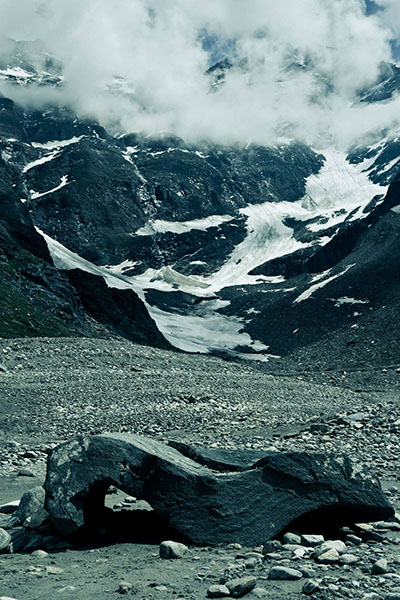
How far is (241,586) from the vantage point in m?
7.71

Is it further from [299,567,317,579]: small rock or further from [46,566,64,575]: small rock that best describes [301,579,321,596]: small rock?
[46,566,64,575]: small rock

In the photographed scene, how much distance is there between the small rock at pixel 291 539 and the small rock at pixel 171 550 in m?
1.67

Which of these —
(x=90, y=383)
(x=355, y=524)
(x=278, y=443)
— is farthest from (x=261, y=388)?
(x=355, y=524)

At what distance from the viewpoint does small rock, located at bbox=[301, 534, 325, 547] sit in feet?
32.2

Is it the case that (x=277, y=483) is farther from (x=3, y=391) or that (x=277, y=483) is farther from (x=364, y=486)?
(x=3, y=391)

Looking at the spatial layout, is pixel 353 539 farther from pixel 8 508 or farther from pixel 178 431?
pixel 178 431

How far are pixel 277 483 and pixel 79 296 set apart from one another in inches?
4451

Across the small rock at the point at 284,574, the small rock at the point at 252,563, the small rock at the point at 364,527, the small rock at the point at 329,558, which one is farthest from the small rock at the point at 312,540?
the small rock at the point at 284,574

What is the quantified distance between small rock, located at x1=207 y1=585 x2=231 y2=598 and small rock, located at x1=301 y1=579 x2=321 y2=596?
0.95 metres

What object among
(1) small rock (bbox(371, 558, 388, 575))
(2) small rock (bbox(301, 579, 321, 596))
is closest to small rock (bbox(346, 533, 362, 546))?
(1) small rock (bbox(371, 558, 388, 575))

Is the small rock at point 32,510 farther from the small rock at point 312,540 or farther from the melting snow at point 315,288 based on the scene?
the melting snow at point 315,288

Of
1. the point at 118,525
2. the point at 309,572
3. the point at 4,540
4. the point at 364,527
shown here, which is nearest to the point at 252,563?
the point at 309,572

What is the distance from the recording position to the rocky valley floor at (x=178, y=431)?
824cm

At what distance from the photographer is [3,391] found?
1264 inches
